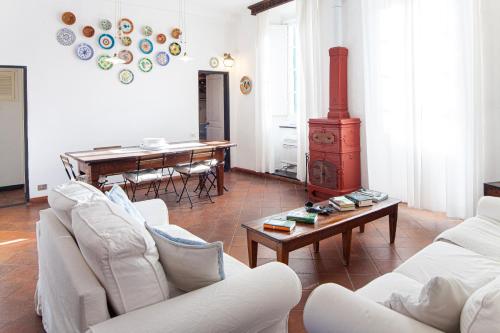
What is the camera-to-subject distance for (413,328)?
1.26 m

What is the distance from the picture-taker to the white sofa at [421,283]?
129 centimetres

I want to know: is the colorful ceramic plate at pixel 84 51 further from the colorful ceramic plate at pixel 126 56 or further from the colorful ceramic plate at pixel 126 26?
the colorful ceramic plate at pixel 126 26

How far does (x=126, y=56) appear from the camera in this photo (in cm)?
635

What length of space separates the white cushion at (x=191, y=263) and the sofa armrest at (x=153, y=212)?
1375mm

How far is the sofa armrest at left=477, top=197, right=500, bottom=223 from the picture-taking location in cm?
270

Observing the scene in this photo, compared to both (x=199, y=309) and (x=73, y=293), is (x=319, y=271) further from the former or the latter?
(x=73, y=293)

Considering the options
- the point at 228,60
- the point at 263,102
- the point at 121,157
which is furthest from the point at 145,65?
the point at 121,157

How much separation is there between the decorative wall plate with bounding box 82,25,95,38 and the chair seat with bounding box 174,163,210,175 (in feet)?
8.55

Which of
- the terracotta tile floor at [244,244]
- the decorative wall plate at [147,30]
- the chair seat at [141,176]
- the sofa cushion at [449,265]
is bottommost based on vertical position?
the terracotta tile floor at [244,244]

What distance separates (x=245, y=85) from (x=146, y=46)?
6.75ft

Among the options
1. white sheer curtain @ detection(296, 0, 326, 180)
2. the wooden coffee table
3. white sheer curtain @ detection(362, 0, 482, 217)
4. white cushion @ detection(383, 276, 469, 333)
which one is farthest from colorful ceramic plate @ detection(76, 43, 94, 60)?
white cushion @ detection(383, 276, 469, 333)

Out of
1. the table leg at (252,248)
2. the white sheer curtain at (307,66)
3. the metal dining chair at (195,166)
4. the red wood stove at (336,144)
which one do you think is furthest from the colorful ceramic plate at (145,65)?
the table leg at (252,248)

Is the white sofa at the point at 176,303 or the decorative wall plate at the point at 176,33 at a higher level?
the decorative wall plate at the point at 176,33

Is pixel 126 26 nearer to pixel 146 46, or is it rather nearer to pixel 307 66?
pixel 146 46
